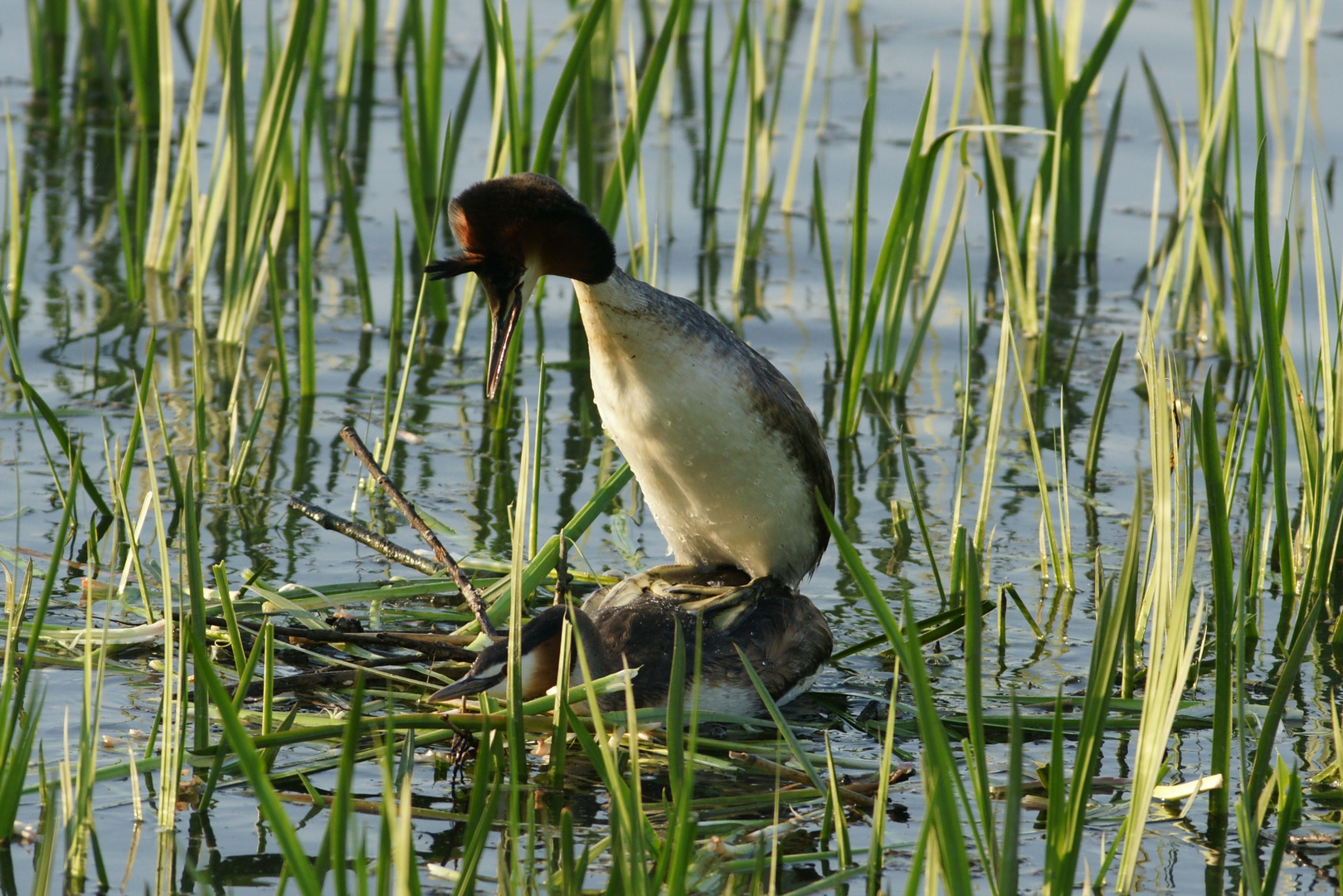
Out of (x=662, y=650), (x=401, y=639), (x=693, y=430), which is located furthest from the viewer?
(x=693, y=430)

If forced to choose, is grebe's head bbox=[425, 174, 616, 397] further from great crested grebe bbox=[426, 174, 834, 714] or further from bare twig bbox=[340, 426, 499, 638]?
bare twig bbox=[340, 426, 499, 638]

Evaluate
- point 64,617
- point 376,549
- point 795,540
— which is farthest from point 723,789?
point 64,617

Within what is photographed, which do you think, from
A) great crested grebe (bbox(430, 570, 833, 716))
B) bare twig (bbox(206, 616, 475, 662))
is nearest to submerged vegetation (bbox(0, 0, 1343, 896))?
bare twig (bbox(206, 616, 475, 662))

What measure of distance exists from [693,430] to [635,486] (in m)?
1.82

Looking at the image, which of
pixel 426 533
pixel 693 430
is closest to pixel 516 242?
pixel 693 430

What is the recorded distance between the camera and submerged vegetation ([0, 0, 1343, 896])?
143 inches

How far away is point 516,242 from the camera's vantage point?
Result: 4.92 metres

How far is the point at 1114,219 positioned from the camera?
32.0 feet

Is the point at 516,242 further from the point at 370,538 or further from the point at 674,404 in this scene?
the point at 370,538

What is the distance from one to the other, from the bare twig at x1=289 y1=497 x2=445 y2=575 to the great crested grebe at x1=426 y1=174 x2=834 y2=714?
728 mm

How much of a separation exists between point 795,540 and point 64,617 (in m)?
2.24

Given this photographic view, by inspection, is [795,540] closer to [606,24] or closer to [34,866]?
[34,866]

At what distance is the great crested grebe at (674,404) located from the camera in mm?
4895

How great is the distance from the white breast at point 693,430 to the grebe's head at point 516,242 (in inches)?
4.7
